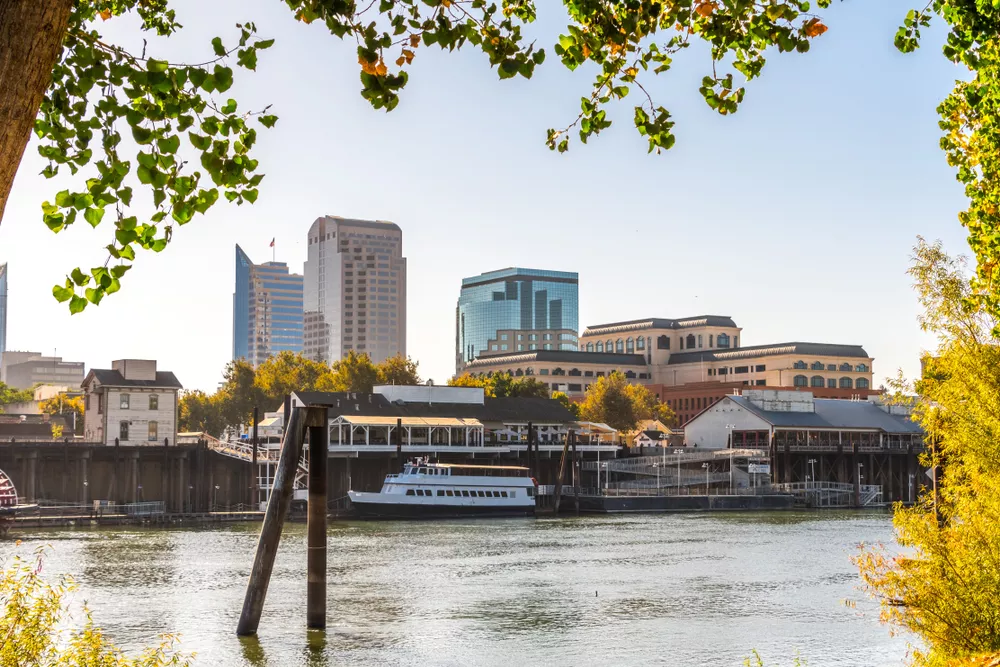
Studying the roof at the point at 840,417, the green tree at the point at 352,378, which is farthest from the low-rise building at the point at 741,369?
the green tree at the point at 352,378

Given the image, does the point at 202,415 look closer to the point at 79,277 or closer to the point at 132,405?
the point at 132,405

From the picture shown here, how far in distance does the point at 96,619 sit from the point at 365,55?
104ft

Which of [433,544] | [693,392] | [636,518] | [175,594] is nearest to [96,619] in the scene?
Result: [175,594]

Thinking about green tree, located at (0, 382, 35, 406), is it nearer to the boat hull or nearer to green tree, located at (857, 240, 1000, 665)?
the boat hull

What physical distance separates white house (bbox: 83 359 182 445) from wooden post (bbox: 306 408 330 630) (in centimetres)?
5764

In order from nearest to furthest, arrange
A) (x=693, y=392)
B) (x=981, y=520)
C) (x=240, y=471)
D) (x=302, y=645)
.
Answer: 1. (x=981, y=520)
2. (x=302, y=645)
3. (x=240, y=471)
4. (x=693, y=392)

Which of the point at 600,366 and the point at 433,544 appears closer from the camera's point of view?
the point at 433,544

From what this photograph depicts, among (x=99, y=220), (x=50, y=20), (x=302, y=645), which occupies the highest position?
(x=50, y=20)

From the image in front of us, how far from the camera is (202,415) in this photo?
140750 mm

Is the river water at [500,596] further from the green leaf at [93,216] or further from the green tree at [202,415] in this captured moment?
the green tree at [202,415]

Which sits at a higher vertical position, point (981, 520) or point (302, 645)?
point (981, 520)

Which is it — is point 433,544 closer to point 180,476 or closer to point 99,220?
point 180,476

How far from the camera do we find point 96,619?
3600cm

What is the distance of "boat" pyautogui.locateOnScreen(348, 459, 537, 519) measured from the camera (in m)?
84.5
